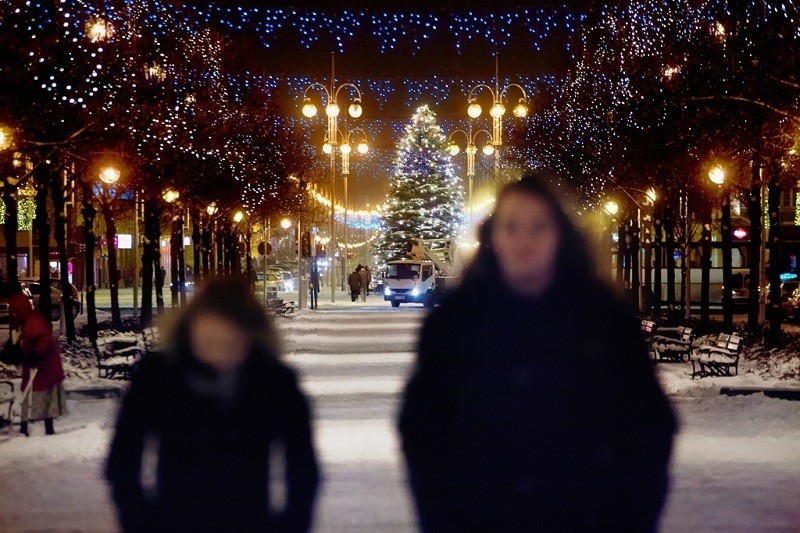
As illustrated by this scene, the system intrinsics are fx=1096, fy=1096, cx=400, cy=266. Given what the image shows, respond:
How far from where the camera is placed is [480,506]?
10.9 feet

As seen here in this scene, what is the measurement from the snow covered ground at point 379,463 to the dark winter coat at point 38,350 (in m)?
0.70

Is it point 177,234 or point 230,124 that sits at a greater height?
point 230,124

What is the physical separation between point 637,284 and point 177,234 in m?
15.9

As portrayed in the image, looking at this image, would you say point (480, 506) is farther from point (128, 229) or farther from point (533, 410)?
point (128, 229)

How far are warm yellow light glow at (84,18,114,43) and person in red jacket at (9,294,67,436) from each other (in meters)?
8.91

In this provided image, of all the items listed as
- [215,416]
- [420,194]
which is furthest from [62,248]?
[420,194]

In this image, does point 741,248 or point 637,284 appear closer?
point 637,284

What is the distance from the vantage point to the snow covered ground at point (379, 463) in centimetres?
873

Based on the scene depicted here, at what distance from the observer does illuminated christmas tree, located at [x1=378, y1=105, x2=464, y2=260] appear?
248 feet

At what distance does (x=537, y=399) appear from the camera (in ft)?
11.0

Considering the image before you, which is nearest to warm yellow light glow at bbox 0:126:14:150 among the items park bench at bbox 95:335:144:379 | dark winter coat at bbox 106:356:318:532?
park bench at bbox 95:335:144:379

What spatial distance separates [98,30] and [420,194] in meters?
53.0

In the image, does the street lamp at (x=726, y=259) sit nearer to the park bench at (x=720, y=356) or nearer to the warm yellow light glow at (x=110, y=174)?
the park bench at (x=720, y=356)

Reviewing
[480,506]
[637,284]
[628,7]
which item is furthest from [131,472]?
[637,284]
